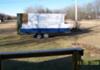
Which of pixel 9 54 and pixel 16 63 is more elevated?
pixel 9 54

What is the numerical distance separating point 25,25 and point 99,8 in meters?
79.5

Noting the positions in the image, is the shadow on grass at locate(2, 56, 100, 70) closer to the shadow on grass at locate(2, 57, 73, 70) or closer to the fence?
the shadow on grass at locate(2, 57, 73, 70)

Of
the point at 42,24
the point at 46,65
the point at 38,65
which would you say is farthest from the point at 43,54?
the point at 42,24

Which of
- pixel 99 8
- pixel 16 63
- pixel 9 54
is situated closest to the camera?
pixel 9 54

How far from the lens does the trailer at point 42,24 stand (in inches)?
1093

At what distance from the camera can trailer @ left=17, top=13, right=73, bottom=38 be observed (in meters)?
27.8

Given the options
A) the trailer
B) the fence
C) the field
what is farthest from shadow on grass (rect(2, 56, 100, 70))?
the trailer

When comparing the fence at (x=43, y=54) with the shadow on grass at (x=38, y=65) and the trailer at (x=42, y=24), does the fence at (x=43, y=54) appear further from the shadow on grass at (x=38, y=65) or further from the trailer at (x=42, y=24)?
the trailer at (x=42, y=24)

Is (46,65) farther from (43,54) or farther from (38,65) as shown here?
(43,54)

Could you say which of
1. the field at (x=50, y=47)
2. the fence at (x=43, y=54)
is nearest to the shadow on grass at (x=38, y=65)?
the field at (x=50, y=47)

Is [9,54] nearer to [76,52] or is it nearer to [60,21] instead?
[76,52]

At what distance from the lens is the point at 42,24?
2820cm

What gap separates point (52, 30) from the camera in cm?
2803

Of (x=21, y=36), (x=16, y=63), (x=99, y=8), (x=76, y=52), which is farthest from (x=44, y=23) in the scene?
(x=99, y=8)
